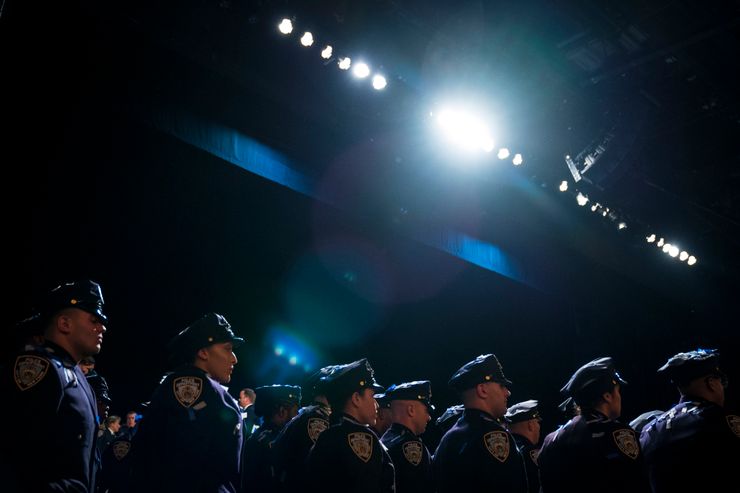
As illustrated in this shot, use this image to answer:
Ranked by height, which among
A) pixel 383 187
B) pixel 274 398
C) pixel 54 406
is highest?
pixel 383 187

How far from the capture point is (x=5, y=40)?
4.45 m

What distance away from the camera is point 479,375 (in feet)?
12.3

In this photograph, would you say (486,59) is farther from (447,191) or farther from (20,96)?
(20,96)

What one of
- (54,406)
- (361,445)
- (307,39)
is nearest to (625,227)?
(307,39)

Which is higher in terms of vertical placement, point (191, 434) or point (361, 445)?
point (361, 445)

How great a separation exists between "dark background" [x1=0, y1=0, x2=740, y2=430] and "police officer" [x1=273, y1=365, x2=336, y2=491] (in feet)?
9.47

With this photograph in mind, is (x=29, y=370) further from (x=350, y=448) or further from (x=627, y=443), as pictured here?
(x=627, y=443)

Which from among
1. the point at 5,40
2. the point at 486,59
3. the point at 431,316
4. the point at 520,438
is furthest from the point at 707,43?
the point at 5,40

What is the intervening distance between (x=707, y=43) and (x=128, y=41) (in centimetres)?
680

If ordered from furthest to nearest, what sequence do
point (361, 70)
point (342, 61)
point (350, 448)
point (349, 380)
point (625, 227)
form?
point (625, 227) → point (361, 70) → point (342, 61) → point (349, 380) → point (350, 448)

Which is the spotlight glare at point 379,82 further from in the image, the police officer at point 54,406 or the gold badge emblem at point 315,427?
the police officer at point 54,406

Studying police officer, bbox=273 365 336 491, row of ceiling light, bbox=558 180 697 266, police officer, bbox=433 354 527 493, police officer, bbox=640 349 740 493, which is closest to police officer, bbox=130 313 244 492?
police officer, bbox=273 365 336 491

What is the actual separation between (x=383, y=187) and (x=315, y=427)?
3.79 metres

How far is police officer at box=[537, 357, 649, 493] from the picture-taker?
3158mm
